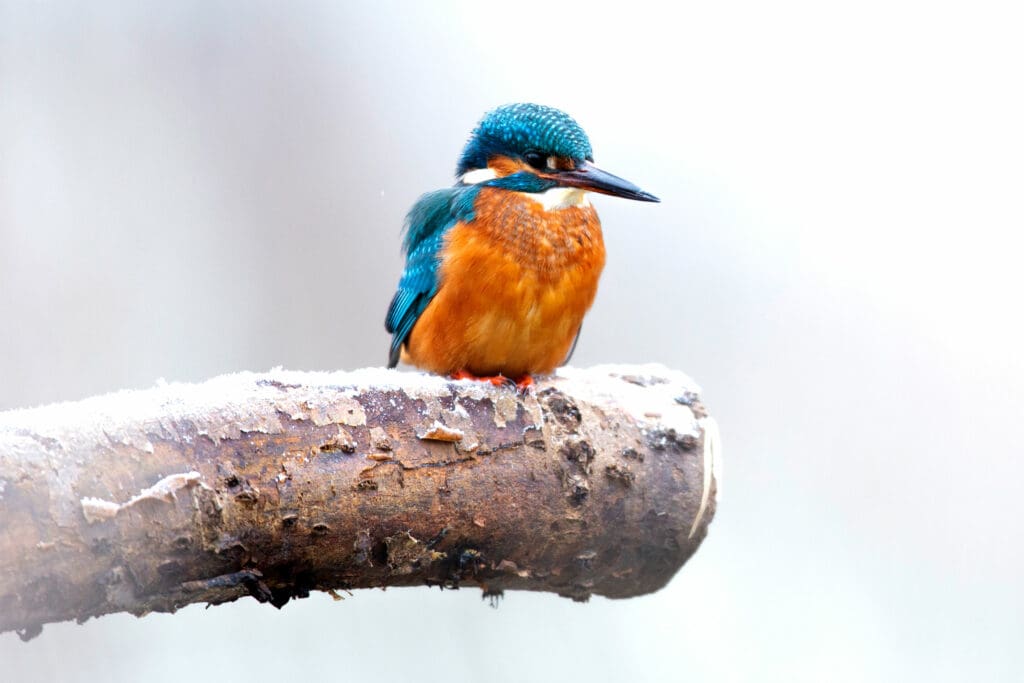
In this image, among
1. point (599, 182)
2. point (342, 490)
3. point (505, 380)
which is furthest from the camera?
point (599, 182)

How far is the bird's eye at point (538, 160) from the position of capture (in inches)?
96.6

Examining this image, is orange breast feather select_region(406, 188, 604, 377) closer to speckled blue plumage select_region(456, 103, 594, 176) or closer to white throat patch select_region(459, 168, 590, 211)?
white throat patch select_region(459, 168, 590, 211)

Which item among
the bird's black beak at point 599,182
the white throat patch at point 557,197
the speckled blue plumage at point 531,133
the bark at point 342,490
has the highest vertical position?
the speckled blue plumage at point 531,133

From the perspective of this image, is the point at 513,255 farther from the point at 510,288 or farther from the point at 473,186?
the point at 473,186

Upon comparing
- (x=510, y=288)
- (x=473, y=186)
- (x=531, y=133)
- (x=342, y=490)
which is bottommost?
(x=342, y=490)

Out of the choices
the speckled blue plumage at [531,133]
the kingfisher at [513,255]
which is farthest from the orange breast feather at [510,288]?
the speckled blue plumage at [531,133]

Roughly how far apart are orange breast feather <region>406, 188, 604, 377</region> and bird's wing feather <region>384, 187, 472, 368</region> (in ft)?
0.15

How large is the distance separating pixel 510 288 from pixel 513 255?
0.08 metres

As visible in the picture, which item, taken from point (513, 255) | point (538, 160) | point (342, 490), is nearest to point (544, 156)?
point (538, 160)

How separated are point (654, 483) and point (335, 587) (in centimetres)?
67

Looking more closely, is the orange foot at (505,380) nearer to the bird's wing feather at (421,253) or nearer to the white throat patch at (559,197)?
the bird's wing feather at (421,253)

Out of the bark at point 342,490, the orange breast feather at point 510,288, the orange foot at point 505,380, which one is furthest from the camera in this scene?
the orange breast feather at point 510,288

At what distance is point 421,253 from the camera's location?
2.52 m

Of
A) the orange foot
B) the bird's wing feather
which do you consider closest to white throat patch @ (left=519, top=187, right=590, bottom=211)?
the bird's wing feather
